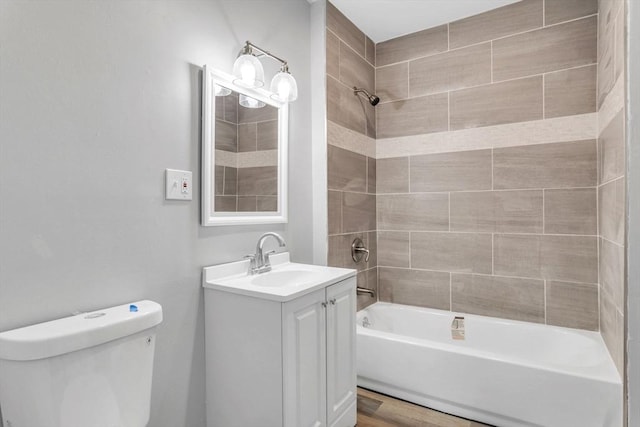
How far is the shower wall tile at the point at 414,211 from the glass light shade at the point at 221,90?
5.31 ft

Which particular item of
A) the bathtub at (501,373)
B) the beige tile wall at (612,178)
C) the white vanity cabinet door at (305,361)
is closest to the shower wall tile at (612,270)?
the beige tile wall at (612,178)

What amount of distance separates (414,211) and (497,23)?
1.45 m

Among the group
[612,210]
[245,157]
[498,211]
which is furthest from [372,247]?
[612,210]

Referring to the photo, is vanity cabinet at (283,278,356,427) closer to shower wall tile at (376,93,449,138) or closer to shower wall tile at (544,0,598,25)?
shower wall tile at (376,93,449,138)

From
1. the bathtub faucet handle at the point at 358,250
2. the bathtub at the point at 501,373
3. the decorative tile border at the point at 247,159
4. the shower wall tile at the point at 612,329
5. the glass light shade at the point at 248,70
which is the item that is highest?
the glass light shade at the point at 248,70

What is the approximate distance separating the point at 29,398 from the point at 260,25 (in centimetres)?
189

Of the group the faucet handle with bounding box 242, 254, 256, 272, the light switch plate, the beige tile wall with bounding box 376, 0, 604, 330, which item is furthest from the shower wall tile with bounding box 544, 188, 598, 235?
the light switch plate

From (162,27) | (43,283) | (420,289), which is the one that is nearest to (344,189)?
(420,289)

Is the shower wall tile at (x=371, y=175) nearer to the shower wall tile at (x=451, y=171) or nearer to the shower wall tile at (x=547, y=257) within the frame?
the shower wall tile at (x=451, y=171)

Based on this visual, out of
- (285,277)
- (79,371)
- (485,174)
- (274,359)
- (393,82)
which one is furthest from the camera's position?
(393,82)

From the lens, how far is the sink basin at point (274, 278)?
142 centimetres

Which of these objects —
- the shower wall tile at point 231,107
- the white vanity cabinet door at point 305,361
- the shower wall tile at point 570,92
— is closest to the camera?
the white vanity cabinet door at point 305,361

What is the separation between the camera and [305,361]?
4.79 feet

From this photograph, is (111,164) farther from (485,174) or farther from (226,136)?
(485,174)
